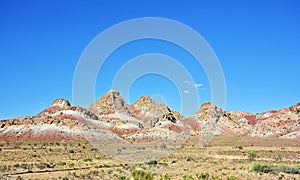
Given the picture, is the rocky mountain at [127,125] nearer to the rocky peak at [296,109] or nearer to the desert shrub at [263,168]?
the rocky peak at [296,109]

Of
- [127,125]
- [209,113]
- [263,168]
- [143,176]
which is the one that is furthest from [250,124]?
[143,176]

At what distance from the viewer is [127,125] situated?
15312 centimetres

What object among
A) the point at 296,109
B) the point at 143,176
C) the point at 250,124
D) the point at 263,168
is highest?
the point at 250,124

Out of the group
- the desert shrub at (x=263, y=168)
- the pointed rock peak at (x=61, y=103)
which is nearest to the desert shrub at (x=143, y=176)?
the desert shrub at (x=263, y=168)

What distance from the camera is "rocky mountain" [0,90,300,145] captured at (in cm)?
10425

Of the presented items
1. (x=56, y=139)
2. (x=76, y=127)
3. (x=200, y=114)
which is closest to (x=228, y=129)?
(x=200, y=114)

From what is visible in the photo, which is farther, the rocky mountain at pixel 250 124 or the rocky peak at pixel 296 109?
the rocky peak at pixel 296 109

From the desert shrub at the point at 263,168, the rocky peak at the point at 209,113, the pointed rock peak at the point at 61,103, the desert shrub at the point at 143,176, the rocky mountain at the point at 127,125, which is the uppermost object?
the pointed rock peak at the point at 61,103

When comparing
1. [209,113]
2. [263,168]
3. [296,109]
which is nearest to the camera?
[263,168]

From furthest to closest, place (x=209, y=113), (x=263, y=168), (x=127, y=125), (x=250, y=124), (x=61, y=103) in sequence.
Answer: (x=250, y=124) → (x=61, y=103) → (x=209, y=113) → (x=127, y=125) → (x=263, y=168)

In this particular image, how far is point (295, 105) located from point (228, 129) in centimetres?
3272

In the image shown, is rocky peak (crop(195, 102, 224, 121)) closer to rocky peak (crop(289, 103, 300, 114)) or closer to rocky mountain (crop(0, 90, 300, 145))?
rocky mountain (crop(0, 90, 300, 145))

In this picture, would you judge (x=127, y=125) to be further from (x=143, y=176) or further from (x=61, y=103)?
(x=143, y=176)

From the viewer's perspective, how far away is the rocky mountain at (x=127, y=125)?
104 m
